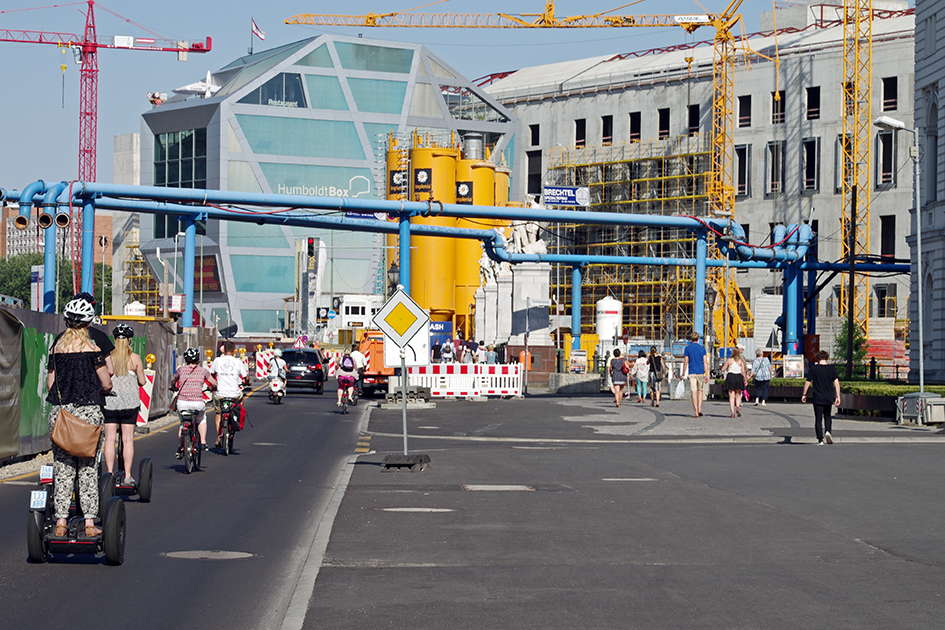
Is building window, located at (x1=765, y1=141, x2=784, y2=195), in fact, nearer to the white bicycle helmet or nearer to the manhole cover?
the manhole cover

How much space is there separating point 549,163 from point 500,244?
128ft

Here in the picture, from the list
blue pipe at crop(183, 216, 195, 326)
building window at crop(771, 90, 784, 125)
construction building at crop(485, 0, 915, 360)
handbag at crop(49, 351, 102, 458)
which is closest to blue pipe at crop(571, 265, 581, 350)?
construction building at crop(485, 0, 915, 360)

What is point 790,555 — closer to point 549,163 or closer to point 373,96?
point 549,163

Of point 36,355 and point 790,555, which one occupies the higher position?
point 36,355

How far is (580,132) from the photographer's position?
296ft

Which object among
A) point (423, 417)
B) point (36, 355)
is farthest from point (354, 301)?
point (36, 355)

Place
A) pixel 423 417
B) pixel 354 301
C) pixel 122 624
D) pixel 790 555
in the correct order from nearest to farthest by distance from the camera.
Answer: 1. pixel 122 624
2. pixel 790 555
3. pixel 423 417
4. pixel 354 301

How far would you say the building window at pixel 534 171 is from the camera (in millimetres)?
94469

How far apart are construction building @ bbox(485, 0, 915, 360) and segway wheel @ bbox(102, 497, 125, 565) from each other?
Result: 62.1 metres

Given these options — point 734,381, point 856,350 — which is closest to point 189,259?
point 734,381

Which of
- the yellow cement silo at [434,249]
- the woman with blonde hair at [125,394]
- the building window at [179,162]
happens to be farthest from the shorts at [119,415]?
the building window at [179,162]

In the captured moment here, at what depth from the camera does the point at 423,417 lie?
29797mm

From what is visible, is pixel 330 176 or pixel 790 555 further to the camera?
pixel 330 176

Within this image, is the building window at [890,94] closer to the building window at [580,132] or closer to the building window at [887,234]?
the building window at [887,234]
